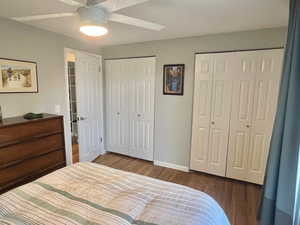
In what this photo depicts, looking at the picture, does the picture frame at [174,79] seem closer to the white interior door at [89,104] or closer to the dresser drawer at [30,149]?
the white interior door at [89,104]

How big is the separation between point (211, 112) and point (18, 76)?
2.82 meters

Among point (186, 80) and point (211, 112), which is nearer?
point (211, 112)

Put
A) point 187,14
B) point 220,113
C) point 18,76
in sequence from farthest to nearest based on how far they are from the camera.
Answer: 1. point 220,113
2. point 18,76
3. point 187,14

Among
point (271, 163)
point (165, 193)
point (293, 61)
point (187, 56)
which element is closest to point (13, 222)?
point (165, 193)

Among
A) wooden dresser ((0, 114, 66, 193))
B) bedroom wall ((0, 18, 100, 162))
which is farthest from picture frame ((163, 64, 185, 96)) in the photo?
wooden dresser ((0, 114, 66, 193))

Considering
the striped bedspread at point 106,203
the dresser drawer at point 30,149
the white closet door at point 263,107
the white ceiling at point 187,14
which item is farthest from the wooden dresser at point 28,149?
the white closet door at point 263,107

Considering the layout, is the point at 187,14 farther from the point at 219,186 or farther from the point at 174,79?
the point at 219,186

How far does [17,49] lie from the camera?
2.32 meters

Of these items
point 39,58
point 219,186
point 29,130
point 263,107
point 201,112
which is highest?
point 39,58

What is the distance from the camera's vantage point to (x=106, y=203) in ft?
4.20

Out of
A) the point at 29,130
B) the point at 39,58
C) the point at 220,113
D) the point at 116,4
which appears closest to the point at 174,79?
the point at 220,113

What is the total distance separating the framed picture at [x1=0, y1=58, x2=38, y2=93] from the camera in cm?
219

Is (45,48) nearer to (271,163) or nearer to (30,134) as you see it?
(30,134)

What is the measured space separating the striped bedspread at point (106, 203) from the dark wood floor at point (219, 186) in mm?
1122
